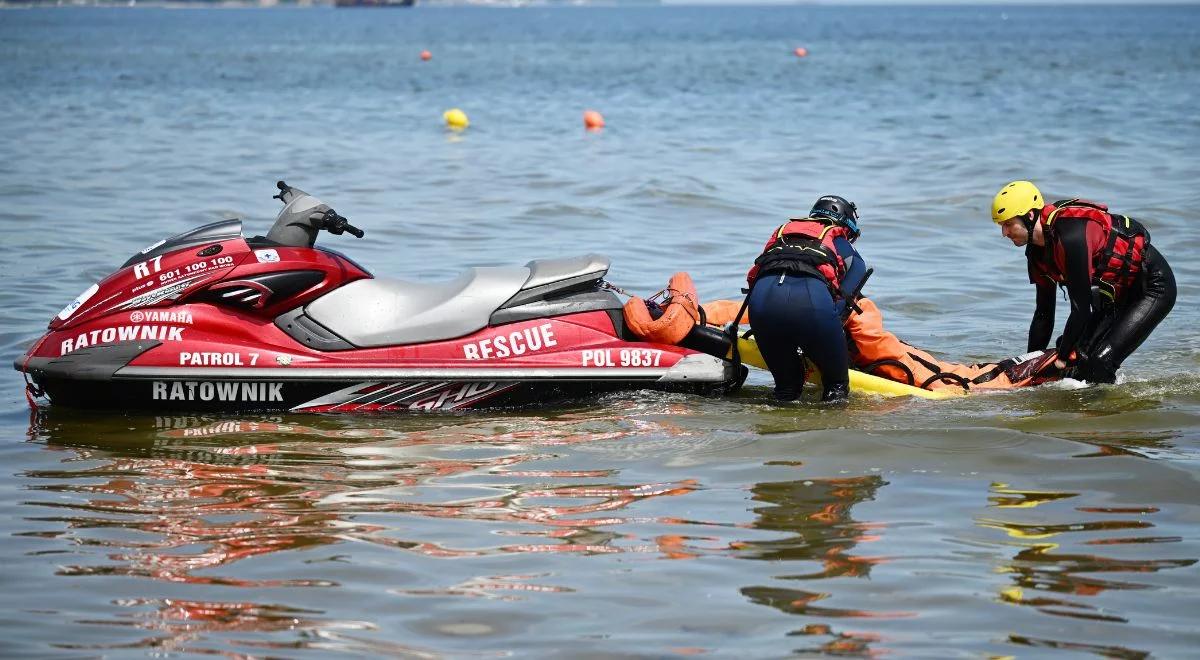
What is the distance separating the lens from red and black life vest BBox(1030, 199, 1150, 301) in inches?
286

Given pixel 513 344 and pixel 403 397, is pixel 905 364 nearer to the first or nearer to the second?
pixel 513 344

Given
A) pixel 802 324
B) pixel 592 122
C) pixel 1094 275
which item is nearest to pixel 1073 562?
pixel 802 324

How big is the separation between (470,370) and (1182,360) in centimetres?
464

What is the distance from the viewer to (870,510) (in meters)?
5.67

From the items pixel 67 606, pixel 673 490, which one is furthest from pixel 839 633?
pixel 67 606

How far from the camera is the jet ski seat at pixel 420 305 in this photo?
697cm

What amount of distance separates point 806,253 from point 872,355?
88cm

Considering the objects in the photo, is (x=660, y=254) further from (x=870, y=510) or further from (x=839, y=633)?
(x=839, y=633)

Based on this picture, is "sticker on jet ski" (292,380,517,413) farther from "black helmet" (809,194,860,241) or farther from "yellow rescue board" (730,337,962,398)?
"black helmet" (809,194,860,241)

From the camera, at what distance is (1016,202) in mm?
7203

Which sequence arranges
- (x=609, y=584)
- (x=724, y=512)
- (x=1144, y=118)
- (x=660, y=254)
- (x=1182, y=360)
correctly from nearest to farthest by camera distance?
1. (x=609, y=584)
2. (x=724, y=512)
3. (x=1182, y=360)
4. (x=660, y=254)
5. (x=1144, y=118)

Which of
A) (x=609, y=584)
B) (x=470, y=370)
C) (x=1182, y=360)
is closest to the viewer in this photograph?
(x=609, y=584)

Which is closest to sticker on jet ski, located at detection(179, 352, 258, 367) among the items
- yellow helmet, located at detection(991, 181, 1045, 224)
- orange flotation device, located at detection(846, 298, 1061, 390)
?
orange flotation device, located at detection(846, 298, 1061, 390)

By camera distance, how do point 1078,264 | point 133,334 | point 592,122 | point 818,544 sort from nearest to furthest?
point 818,544, point 133,334, point 1078,264, point 592,122
